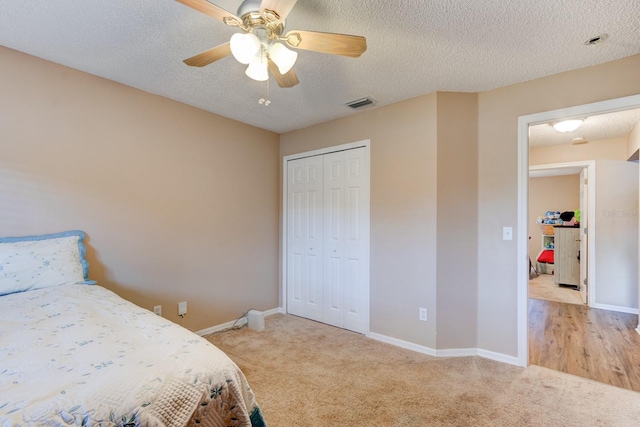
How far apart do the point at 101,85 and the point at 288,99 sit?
1.55 metres

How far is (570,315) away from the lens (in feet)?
12.7

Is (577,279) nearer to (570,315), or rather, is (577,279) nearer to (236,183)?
(570,315)

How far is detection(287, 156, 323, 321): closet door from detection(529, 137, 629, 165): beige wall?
3.55 metres

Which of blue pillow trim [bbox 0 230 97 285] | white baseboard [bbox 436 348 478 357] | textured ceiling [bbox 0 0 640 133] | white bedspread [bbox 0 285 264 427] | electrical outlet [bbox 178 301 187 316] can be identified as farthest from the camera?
electrical outlet [bbox 178 301 187 316]

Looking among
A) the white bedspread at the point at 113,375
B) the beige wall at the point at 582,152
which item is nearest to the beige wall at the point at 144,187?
the white bedspread at the point at 113,375

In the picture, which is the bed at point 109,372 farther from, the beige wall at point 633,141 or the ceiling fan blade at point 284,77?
the beige wall at point 633,141

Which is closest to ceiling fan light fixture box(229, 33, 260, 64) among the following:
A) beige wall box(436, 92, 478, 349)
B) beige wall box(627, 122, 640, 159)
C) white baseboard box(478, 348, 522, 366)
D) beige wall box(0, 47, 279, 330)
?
beige wall box(0, 47, 279, 330)

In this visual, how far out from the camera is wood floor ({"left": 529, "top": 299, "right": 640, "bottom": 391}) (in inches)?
95.7

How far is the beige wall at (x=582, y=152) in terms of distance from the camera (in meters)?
4.09

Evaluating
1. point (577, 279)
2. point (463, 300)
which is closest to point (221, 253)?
point (463, 300)

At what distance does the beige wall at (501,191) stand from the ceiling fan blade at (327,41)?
1733 mm

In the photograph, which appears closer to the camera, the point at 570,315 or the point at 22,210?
the point at 22,210

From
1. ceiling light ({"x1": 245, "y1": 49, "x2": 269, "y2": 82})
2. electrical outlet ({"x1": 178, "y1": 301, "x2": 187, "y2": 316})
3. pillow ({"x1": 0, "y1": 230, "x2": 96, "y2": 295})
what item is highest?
ceiling light ({"x1": 245, "y1": 49, "x2": 269, "y2": 82})

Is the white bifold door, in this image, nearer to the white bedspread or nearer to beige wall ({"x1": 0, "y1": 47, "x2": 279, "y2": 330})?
beige wall ({"x1": 0, "y1": 47, "x2": 279, "y2": 330})
